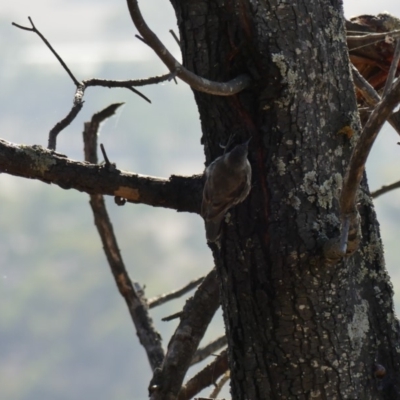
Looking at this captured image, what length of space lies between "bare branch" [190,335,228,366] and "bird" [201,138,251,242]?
5.68 ft

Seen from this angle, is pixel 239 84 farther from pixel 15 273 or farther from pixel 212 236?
pixel 15 273

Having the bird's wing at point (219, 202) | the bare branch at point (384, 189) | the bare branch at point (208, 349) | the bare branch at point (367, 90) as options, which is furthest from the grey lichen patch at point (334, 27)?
the bare branch at point (208, 349)

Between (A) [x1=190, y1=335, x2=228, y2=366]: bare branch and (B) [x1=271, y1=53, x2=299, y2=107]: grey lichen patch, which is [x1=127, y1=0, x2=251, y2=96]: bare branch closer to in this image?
(B) [x1=271, y1=53, x2=299, y2=107]: grey lichen patch

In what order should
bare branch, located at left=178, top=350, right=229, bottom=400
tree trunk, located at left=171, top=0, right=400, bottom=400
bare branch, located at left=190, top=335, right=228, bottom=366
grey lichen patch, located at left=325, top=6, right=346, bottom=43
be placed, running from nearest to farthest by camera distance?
tree trunk, located at left=171, top=0, right=400, bottom=400
grey lichen patch, located at left=325, top=6, right=346, bottom=43
bare branch, located at left=178, top=350, right=229, bottom=400
bare branch, located at left=190, top=335, right=228, bottom=366

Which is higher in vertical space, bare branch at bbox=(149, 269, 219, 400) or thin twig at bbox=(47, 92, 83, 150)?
thin twig at bbox=(47, 92, 83, 150)

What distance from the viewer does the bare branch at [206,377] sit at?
3.93 metres

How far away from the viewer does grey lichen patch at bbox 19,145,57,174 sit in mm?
2906

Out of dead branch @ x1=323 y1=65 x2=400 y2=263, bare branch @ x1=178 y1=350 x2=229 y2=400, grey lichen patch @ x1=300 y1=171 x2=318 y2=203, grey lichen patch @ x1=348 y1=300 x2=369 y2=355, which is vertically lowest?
grey lichen patch @ x1=348 y1=300 x2=369 y2=355

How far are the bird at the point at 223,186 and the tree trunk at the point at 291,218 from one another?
0.13 ft

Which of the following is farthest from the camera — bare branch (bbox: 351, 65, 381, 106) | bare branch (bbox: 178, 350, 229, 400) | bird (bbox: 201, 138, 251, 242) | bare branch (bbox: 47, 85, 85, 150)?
bare branch (bbox: 178, 350, 229, 400)

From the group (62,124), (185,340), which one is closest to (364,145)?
(62,124)

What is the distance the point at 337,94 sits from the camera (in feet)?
9.23

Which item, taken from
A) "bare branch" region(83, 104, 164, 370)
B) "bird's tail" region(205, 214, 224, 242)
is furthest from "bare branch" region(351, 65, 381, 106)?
"bare branch" region(83, 104, 164, 370)

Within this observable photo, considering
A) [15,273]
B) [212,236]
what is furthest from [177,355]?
[15,273]
